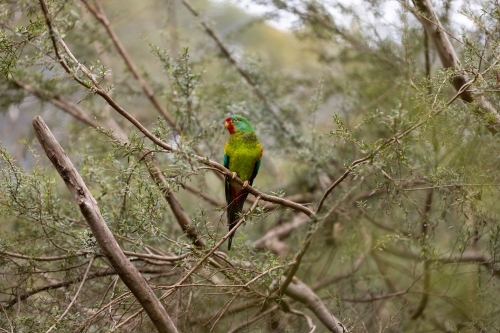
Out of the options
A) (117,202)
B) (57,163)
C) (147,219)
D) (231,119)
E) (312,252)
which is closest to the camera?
(57,163)

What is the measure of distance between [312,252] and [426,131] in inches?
86.2

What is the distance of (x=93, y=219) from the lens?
2.38m

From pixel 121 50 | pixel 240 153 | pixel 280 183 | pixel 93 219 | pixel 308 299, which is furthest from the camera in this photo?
pixel 280 183

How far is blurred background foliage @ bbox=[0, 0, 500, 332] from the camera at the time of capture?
2596 millimetres

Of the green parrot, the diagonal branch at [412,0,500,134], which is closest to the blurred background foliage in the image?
the diagonal branch at [412,0,500,134]

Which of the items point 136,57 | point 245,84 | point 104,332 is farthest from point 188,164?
point 136,57

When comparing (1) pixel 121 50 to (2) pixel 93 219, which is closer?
(2) pixel 93 219

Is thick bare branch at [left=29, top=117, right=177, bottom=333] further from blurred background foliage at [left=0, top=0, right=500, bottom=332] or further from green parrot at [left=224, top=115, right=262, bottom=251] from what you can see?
green parrot at [left=224, top=115, right=262, bottom=251]

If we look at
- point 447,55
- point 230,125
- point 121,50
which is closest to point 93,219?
point 230,125

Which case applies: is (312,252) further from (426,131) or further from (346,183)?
(426,131)

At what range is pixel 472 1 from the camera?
3121mm

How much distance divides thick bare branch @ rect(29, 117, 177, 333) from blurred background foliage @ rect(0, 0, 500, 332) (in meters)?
0.20

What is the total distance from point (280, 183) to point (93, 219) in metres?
4.07

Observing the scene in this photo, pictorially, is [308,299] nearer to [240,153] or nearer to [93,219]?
[240,153]
